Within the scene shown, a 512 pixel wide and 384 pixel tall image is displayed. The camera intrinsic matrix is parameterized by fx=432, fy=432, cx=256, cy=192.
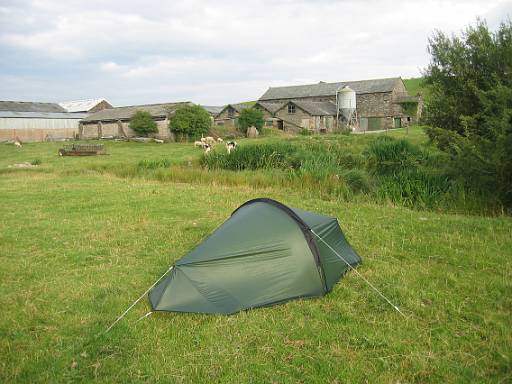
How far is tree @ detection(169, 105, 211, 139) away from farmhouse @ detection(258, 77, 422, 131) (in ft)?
39.6

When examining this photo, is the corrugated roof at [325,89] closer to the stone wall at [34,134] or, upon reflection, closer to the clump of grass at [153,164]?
the stone wall at [34,134]

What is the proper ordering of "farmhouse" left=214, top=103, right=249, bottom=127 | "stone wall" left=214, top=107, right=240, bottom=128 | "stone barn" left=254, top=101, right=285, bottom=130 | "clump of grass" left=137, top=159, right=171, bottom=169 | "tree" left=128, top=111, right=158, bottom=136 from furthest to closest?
Result: 1. "stone barn" left=254, top=101, right=285, bottom=130
2. "stone wall" left=214, top=107, right=240, bottom=128
3. "farmhouse" left=214, top=103, right=249, bottom=127
4. "tree" left=128, top=111, right=158, bottom=136
5. "clump of grass" left=137, top=159, right=171, bottom=169

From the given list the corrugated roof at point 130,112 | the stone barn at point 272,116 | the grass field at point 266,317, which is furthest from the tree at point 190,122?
the grass field at point 266,317

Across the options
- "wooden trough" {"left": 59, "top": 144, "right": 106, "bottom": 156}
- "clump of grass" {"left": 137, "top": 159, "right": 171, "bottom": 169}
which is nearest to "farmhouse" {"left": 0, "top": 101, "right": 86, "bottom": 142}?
"wooden trough" {"left": 59, "top": 144, "right": 106, "bottom": 156}

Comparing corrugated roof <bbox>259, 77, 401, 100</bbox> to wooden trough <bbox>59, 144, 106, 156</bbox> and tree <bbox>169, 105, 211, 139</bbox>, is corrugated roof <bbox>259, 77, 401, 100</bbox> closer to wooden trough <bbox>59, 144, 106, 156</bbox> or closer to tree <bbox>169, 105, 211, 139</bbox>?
tree <bbox>169, 105, 211, 139</bbox>

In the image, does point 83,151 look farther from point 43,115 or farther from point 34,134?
point 43,115

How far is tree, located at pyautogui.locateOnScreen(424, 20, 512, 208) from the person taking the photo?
1002cm

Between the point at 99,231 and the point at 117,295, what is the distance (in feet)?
11.0

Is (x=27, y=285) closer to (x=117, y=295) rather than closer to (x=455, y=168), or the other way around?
(x=117, y=295)

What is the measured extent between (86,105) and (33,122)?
11.7 m

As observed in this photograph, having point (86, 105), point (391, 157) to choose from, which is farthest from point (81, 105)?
point (391, 157)

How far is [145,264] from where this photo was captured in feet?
21.7

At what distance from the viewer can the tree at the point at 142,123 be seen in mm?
39156

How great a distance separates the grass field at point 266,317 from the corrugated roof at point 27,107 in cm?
4391
